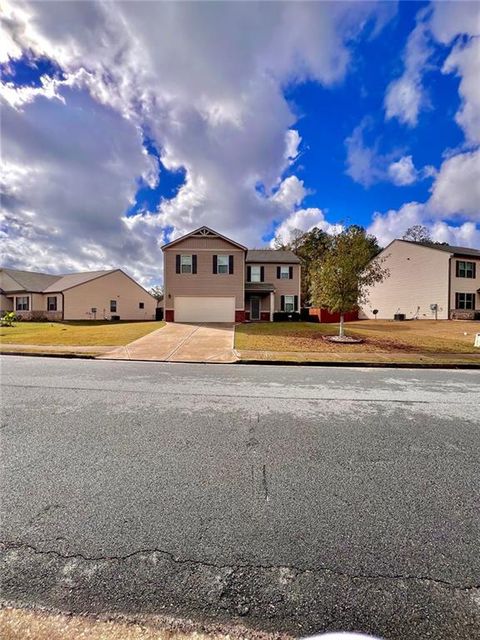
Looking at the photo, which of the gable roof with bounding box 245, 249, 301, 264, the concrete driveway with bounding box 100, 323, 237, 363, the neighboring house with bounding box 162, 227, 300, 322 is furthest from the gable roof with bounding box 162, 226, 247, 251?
the concrete driveway with bounding box 100, 323, 237, 363

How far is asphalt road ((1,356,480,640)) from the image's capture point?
1.70m

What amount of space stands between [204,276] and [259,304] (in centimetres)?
587

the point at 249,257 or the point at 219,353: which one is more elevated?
the point at 249,257

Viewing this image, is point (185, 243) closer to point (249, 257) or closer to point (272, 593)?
point (249, 257)

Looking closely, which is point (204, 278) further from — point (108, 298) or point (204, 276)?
point (108, 298)

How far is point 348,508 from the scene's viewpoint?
2506 millimetres

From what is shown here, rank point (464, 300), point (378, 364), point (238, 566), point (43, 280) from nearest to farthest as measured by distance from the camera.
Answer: point (238, 566)
point (378, 364)
point (464, 300)
point (43, 280)

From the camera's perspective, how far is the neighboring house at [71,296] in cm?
3209

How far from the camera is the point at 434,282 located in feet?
91.2

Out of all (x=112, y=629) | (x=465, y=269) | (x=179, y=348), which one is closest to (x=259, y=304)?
(x=179, y=348)

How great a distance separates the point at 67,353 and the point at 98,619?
10610mm

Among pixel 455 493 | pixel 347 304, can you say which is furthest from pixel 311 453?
pixel 347 304

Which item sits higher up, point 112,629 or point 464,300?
point 464,300

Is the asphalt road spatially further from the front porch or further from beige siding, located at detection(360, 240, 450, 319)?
beige siding, located at detection(360, 240, 450, 319)
